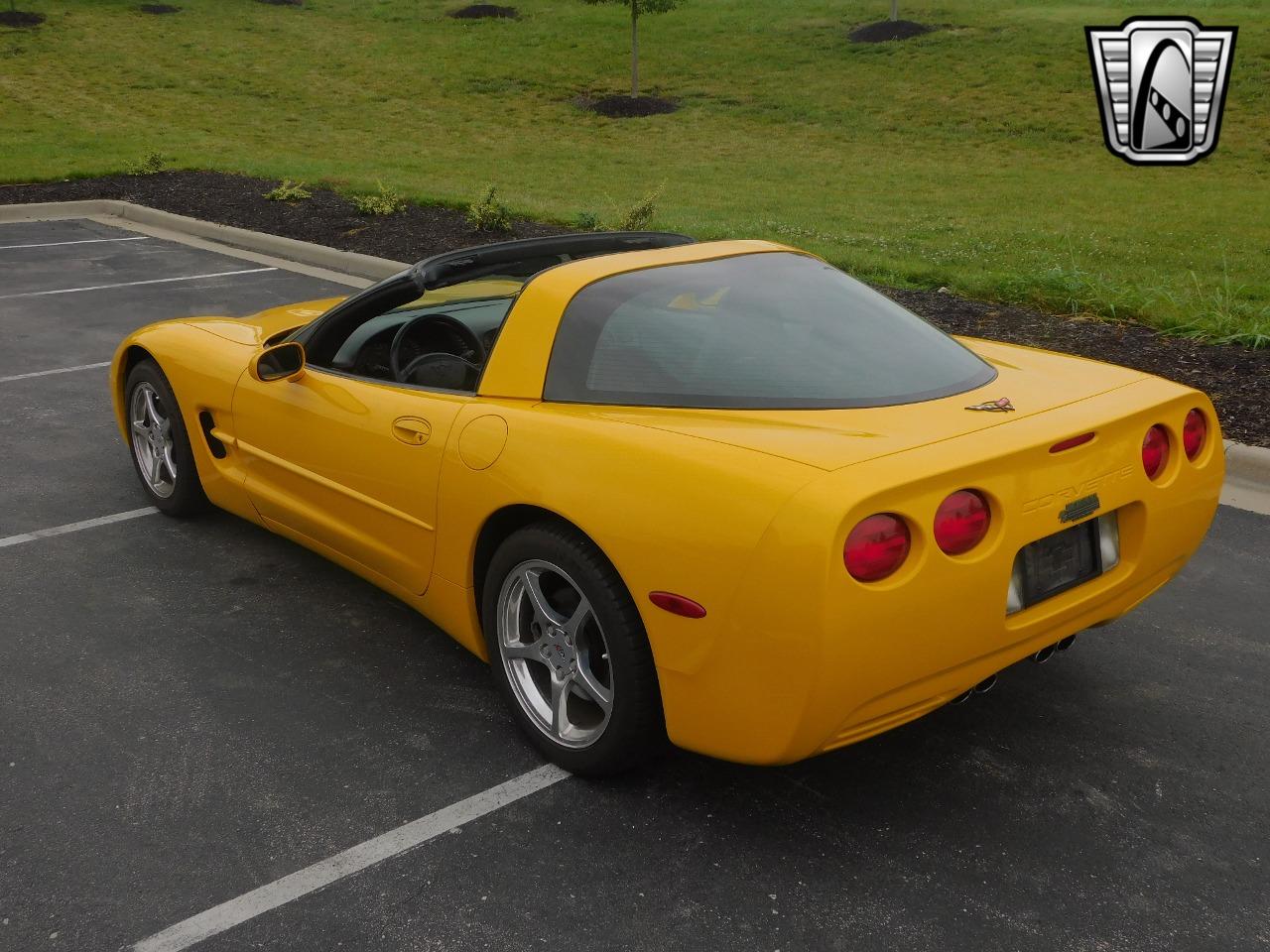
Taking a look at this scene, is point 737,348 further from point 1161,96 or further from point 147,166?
point 1161,96

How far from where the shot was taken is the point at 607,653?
3.07 meters

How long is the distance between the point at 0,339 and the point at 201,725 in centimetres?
659

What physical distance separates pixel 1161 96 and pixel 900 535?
21.9 metres

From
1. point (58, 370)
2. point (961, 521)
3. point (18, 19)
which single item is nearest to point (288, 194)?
point (58, 370)

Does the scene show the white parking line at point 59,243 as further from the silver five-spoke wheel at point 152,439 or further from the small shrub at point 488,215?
the silver five-spoke wheel at point 152,439

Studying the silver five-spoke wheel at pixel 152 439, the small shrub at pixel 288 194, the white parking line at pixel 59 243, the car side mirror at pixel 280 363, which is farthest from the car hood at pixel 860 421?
the small shrub at pixel 288 194

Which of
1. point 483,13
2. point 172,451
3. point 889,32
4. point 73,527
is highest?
point 483,13

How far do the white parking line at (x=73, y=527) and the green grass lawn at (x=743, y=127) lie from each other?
21.2 ft

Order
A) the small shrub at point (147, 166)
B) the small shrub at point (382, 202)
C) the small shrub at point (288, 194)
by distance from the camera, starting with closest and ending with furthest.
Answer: the small shrub at point (382, 202) < the small shrub at point (288, 194) < the small shrub at point (147, 166)

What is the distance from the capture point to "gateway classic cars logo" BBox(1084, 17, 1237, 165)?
69.4ft

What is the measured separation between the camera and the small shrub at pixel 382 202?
43.8ft

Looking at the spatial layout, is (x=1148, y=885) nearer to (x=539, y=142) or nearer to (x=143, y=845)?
(x=143, y=845)

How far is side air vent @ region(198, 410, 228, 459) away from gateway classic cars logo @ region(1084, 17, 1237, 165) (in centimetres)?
1886

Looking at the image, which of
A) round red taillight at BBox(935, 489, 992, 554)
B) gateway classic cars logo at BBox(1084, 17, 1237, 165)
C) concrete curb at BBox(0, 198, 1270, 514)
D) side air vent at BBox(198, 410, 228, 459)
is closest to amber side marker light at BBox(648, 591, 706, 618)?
round red taillight at BBox(935, 489, 992, 554)
